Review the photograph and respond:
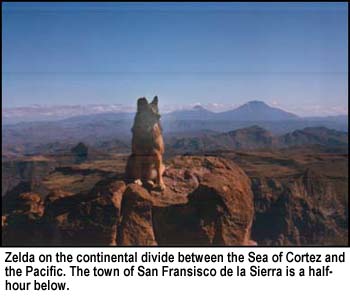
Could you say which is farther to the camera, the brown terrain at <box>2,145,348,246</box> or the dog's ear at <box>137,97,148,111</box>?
the dog's ear at <box>137,97,148,111</box>

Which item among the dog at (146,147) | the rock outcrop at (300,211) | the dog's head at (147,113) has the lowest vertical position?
the rock outcrop at (300,211)

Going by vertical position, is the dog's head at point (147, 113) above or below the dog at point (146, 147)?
above

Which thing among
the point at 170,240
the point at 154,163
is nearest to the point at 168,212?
the point at 170,240

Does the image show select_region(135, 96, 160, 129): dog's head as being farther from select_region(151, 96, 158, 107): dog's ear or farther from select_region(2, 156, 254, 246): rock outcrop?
select_region(2, 156, 254, 246): rock outcrop

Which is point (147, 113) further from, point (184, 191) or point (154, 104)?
point (184, 191)

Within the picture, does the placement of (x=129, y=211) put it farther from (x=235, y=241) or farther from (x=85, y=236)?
(x=235, y=241)

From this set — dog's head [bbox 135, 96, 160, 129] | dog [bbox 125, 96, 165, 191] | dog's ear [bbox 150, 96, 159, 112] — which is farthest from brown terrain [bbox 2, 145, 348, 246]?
dog's ear [bbox 150, 96, 159, 112]

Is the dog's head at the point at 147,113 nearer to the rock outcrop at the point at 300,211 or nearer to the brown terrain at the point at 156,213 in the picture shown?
the brown terrain at the point at 156,213

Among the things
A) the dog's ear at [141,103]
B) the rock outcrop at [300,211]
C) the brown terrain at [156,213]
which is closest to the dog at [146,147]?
the dog's ear at [141,103]

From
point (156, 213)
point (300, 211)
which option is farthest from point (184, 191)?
point (300, 211)
